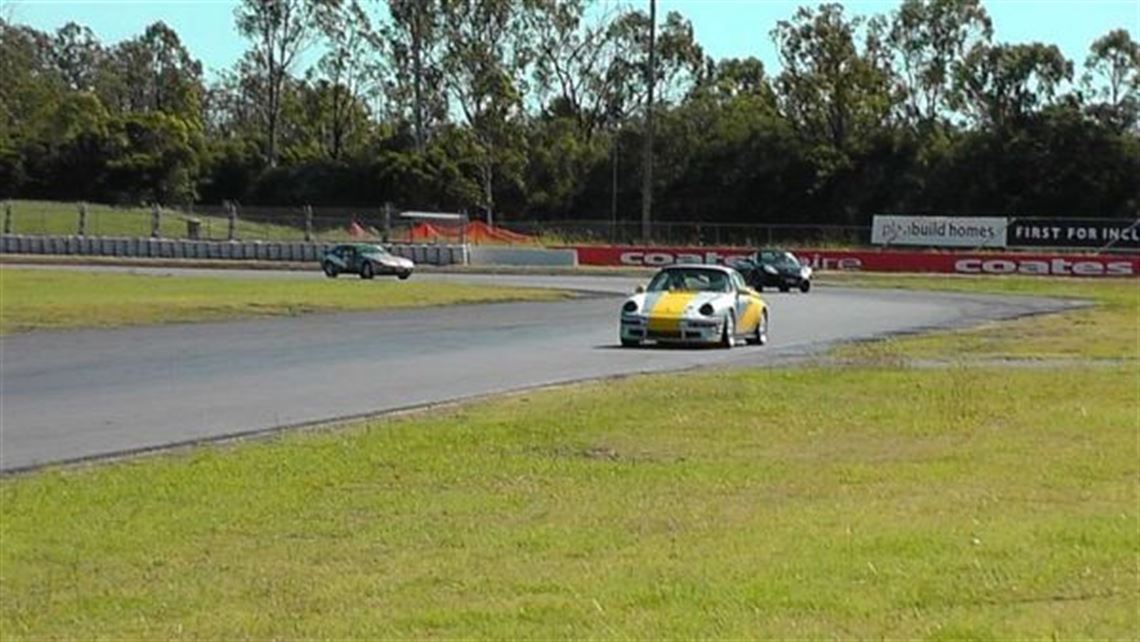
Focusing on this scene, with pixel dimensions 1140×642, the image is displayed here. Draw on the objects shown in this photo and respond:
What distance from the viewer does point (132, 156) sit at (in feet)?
338

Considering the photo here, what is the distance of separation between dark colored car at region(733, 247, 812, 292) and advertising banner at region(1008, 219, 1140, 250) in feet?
84.2

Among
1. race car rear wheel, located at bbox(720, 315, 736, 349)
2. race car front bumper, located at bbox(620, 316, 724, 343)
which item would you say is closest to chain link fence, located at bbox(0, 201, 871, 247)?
race car front bumper, located at bbox(620, 316, 724, 343)

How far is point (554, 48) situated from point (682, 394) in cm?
9632

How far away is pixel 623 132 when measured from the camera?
10425 centimetres

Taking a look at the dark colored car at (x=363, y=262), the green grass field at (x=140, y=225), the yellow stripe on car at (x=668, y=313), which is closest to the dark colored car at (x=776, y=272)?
the dark colored car at (x=363, y=262)

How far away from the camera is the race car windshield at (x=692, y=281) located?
28594 millimetres

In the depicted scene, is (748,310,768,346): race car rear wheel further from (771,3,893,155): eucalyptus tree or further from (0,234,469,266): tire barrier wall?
(771,3,893,155): eucalyptus tree

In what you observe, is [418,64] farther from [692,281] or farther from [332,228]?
[692,281]

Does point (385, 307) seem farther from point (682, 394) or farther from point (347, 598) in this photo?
point (347, 598)

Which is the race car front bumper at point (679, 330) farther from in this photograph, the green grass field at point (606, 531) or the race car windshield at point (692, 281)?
the green grass field at point (606, 531)

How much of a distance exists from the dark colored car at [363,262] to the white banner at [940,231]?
27.0 meters

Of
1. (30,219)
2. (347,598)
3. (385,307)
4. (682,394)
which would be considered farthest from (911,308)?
(30,219)

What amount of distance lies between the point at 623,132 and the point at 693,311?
254 ft

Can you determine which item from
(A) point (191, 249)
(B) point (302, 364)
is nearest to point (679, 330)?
(B) point (302, 364)
